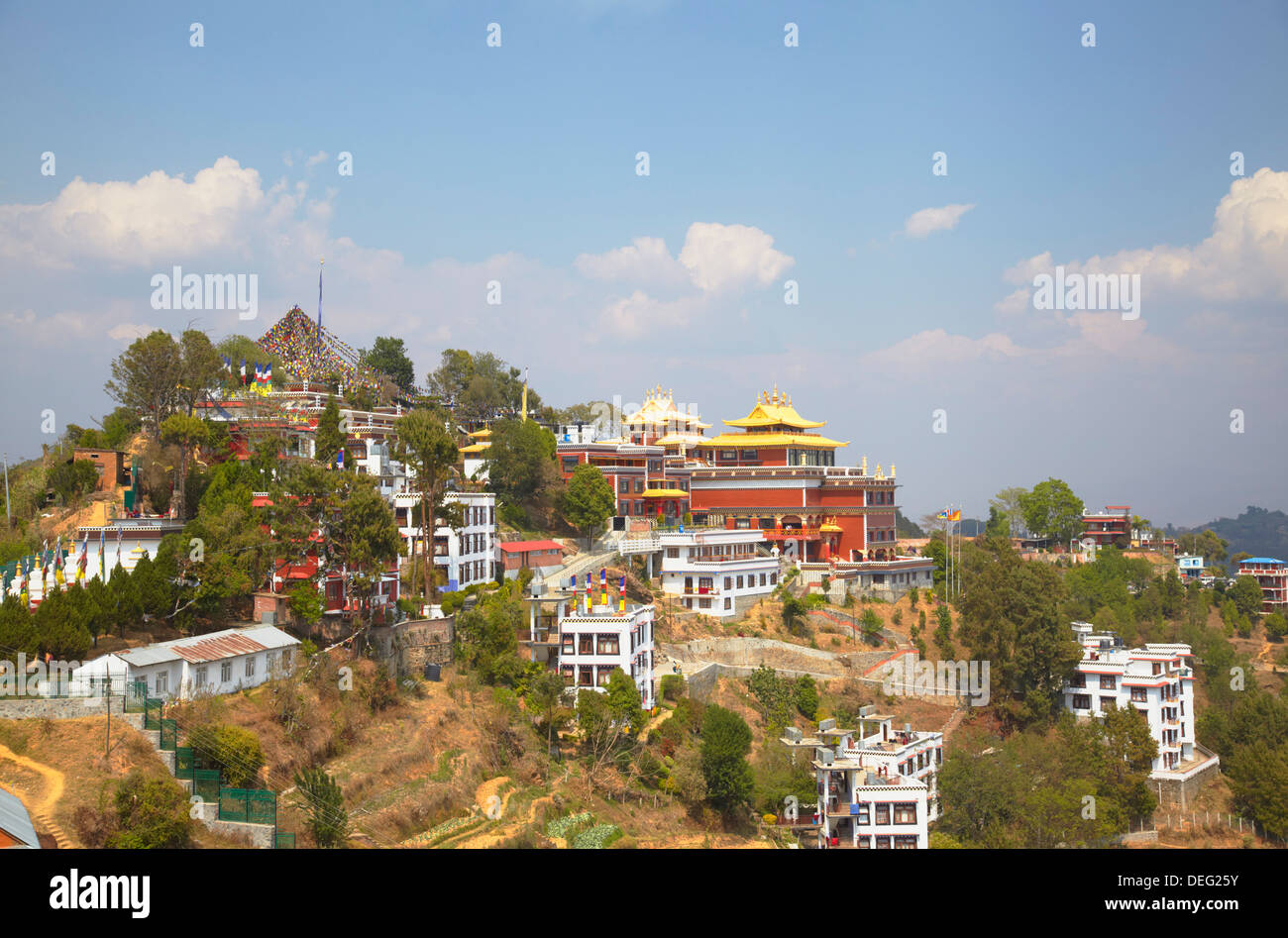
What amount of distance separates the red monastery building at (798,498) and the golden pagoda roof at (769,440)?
0.17 ft

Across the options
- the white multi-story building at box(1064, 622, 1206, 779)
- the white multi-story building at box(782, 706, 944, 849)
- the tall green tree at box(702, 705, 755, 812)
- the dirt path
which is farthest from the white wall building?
the white multi-story building at box(1064, 622, 1206, 779)

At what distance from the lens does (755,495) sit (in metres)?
51.9

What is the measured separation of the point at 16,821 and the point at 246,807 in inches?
223

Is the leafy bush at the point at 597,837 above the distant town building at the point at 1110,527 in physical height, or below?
below

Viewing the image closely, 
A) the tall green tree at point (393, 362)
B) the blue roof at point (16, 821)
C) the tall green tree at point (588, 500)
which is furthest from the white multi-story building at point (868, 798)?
the tall green tree at point (393, 362)

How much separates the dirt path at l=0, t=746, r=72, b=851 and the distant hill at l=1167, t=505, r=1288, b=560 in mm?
184529

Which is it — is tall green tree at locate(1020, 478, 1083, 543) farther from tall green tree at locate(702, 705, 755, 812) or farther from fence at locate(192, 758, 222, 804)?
fence at locate(192, 758, 222, 804)

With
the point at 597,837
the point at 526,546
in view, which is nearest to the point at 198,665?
the point at 597,837

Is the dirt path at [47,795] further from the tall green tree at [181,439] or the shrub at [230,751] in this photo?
the tall green tree at [181,439]

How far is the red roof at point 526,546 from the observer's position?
39.1m

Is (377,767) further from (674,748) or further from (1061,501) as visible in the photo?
(1061,501)

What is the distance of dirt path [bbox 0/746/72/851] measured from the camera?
50.7 feet
